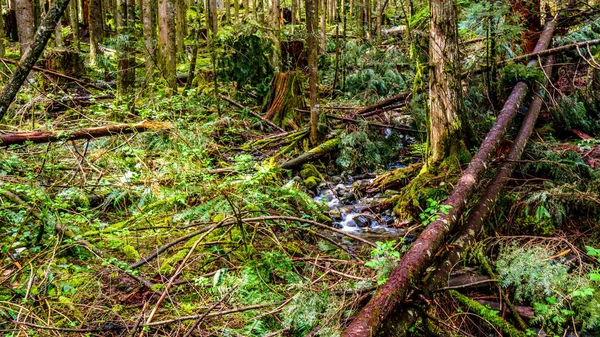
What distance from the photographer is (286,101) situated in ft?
34.2

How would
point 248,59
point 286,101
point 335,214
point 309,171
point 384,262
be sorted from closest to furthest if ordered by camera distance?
point 384,262 → point 335,214 → point 309,171 → point 286,101 → point 248,59

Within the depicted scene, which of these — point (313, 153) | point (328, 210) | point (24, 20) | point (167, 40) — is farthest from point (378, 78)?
point (24, 20)

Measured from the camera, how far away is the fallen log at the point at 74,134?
4.51 metres

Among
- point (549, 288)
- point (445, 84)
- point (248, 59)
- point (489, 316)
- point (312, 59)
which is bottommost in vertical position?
point (489, 316)

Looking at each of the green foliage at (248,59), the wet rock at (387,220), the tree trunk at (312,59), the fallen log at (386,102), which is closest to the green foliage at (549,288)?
the wet rock at (387,220)

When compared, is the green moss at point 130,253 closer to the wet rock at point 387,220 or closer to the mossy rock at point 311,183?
the wet rock at point 387,220

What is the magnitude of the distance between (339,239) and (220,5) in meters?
38.5

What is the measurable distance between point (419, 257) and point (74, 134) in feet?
13.6

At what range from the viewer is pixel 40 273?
3455 mm

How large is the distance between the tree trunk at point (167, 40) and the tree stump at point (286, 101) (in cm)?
289

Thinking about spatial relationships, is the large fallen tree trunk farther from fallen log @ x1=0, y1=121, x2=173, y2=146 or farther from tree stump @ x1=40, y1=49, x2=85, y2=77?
tree stump @ x1=40, y1=49, x2=85, y2=77

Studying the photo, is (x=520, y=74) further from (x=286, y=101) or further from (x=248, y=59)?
(x=248, y=59)

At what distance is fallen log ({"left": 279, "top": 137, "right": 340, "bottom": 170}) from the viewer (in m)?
7.78

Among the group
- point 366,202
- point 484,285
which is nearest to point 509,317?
point 484,285
